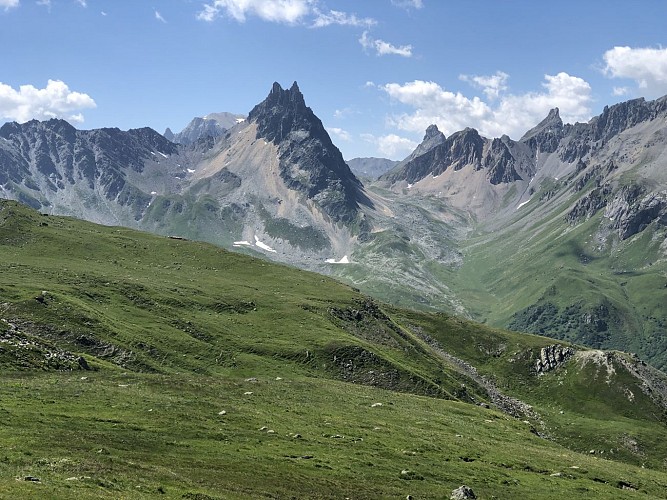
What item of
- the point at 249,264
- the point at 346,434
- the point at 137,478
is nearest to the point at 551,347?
the point at 249,264

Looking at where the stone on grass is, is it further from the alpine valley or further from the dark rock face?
the dark rock face

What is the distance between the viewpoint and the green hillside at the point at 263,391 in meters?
47.0

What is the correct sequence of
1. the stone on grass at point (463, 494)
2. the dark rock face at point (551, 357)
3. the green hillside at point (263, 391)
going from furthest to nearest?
the dark rock face at point (551, 357) → the stone on grass at point (463, 494) → the green hillside at point (263, 391)

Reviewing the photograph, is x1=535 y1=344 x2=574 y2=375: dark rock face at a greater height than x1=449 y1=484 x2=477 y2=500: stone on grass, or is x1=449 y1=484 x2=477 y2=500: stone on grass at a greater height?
x1=449 y1=484 x2=477 y2=500: stone on grass

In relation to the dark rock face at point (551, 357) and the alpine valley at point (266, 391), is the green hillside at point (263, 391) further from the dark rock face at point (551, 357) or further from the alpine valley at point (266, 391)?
the dark rock face at point (551, 357)

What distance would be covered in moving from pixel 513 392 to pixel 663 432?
116 ft

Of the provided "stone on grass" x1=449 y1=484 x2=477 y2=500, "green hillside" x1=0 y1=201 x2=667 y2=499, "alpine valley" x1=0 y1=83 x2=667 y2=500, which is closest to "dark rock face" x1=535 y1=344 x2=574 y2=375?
"alpine valley" x1=0 y1=83 x2=667 y2=500

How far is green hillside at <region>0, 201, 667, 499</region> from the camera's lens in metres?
47.0

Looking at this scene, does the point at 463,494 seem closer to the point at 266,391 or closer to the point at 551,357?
the point at 266,391

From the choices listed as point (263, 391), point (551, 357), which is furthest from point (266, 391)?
point (551, 357)

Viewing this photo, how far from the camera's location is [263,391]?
80.6m

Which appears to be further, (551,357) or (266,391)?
(551,357)

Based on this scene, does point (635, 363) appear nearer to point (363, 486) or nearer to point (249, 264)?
point (249, 264)

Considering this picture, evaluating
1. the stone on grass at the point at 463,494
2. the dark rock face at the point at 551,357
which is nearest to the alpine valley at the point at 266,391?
the stone on grass at the point at 463,494
